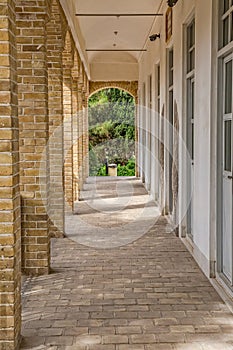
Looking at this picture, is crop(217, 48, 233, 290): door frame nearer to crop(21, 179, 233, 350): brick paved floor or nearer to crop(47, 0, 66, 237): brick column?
crop(21, 179, 233, 350): brick paved floor

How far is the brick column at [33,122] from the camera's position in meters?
5.11

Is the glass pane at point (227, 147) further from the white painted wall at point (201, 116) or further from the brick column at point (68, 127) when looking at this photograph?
the brick column at point (68, 127)

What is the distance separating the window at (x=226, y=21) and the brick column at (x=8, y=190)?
2056 mm

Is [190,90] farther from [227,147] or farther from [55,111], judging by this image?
[227,147]

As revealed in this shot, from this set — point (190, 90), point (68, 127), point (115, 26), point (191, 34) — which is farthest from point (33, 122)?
point (115, 26)

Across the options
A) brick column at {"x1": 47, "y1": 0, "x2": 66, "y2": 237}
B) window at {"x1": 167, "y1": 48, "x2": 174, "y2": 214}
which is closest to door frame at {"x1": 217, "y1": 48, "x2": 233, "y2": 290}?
brick column at {"x1": 47, "y1": 0, "x2": 66, "y2": 237}

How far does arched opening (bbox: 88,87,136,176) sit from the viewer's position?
78.4 feet

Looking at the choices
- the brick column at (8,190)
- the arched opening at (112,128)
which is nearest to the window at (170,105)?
the brick column at (8,190)

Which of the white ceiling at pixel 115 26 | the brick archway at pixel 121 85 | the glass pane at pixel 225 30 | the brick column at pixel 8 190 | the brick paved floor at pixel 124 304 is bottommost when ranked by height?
the brick paved floor at pixel 124 304

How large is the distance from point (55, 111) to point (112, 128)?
17838mm

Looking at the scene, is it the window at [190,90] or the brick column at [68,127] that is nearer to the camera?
the window at [190,90]

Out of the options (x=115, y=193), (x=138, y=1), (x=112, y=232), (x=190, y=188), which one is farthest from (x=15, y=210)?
(x=115, y=193)

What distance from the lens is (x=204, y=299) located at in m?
4.50

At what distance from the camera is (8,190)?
10.9 feet
